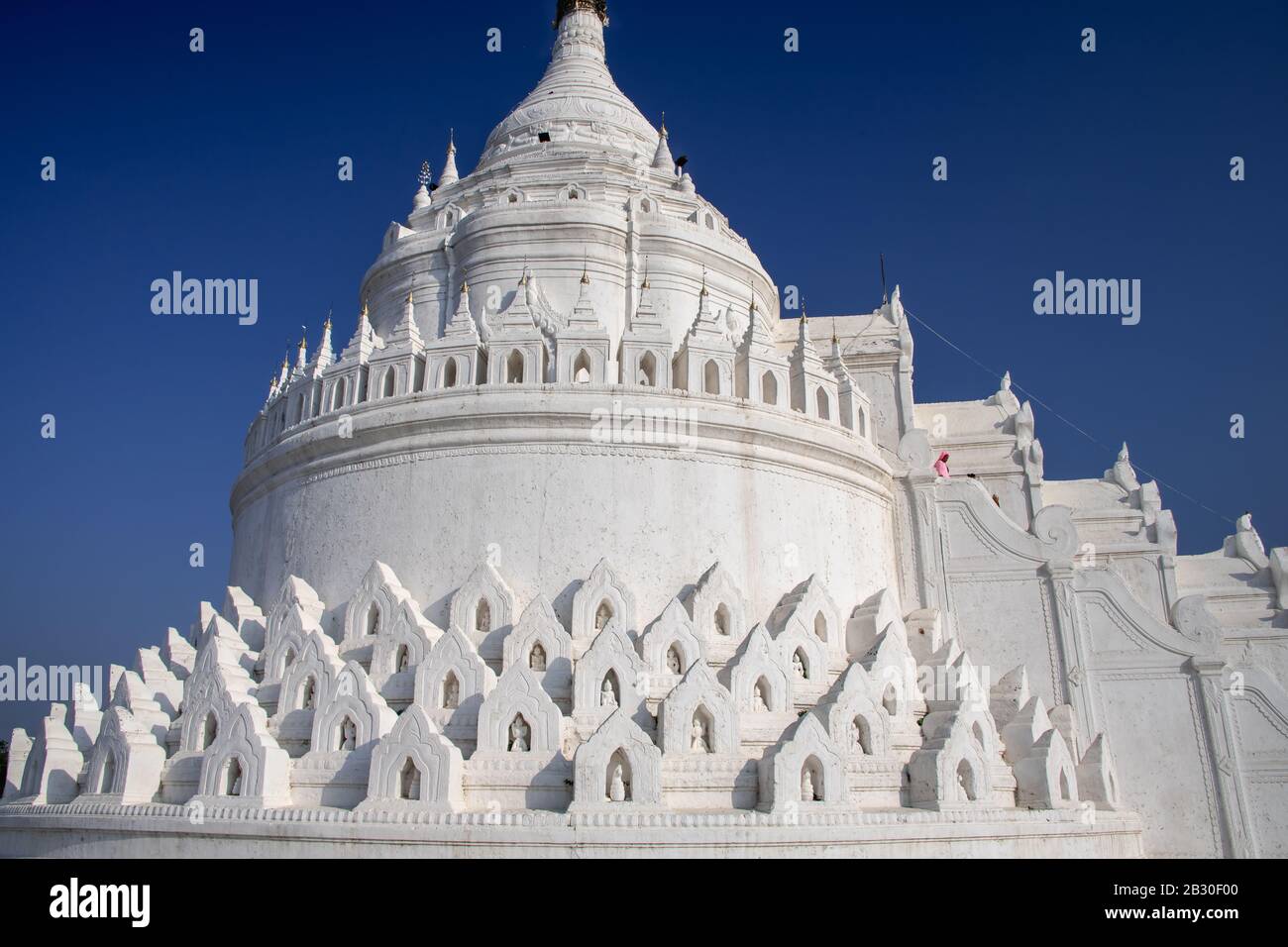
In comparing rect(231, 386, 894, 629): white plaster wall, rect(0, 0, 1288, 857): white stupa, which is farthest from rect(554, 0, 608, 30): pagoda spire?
rect(231, 386, 894, 629): white plaster wall

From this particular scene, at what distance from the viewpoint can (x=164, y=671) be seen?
16.8 meters

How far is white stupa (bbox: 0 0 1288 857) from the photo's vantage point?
1283cm

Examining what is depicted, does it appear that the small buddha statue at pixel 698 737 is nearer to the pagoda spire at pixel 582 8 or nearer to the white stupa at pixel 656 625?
the white stupa at pixel 656 625

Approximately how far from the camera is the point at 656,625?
47.9ft

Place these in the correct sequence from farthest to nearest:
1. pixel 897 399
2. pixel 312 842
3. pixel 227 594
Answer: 1. pixel 897 399
2. pixel 227 594
3. pixel 312 842

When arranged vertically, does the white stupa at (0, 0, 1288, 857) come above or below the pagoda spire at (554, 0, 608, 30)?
below

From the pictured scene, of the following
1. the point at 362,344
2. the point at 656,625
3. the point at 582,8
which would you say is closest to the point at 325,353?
the point at 362,344

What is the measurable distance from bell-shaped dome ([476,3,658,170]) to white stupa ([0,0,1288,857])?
6136 millimetres

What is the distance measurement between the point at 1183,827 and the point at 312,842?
568 inches

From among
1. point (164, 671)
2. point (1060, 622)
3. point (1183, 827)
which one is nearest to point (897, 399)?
point (1060, 622)

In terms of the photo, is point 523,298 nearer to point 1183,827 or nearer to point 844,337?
point 844,337

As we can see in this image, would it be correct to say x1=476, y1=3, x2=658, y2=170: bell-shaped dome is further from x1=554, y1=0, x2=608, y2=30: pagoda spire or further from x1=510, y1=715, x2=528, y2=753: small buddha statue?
x1=510, y1=715, x2=528, y2=753: small buddha statue

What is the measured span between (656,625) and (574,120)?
19.5 meters

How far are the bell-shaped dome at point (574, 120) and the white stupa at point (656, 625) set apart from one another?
6.14 metres
